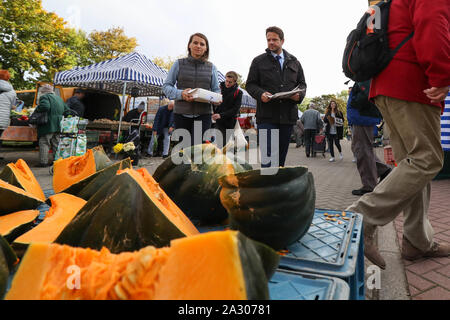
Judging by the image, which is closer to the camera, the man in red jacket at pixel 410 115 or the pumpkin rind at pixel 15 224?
the pumpkin rind at pixel 15 224

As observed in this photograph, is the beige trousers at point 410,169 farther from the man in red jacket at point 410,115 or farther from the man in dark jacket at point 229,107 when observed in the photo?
the man in dark jacket at point 229,107

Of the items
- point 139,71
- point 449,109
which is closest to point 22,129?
point 139,71

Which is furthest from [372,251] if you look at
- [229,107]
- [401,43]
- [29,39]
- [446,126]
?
[29,39]

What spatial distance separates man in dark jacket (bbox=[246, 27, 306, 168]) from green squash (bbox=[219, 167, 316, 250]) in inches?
106

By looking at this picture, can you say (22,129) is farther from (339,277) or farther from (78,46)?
(78,46)

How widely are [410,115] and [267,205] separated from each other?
1481mm

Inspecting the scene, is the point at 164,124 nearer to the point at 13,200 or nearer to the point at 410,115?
the point at 410,115

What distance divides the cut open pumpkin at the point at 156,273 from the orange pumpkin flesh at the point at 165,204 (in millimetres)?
352

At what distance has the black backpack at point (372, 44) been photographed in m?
2.07

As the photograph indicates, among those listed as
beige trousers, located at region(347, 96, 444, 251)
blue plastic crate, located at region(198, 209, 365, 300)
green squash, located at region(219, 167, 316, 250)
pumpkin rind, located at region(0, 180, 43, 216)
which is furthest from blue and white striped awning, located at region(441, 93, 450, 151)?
pumpkin rind, located at region(0, 180, 43, 216)

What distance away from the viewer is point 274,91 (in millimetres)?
3861

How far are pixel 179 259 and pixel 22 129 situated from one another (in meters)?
8.51

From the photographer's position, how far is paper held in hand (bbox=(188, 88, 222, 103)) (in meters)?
3.38

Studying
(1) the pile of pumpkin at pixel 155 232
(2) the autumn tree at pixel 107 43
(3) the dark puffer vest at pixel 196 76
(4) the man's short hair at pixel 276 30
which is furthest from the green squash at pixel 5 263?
(2) the autumn tree at pixel 107 43
